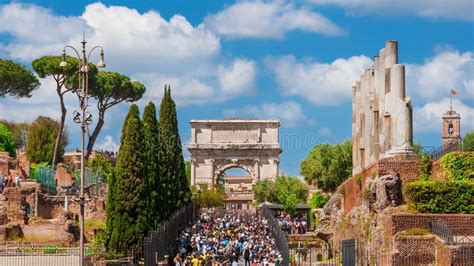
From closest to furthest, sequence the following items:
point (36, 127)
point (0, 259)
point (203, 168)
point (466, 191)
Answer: point (466, 191) < point (0, 259) < point (36, 127) < point (203, 168)

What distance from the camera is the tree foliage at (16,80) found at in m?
85.7

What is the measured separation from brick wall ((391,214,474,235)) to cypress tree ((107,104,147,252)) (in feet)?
42.1

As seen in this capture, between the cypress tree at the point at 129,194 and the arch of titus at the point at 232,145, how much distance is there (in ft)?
205

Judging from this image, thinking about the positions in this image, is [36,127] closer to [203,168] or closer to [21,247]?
[203,168]

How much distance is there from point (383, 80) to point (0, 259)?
1617cm

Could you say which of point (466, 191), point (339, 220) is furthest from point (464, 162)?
point (339, 220)

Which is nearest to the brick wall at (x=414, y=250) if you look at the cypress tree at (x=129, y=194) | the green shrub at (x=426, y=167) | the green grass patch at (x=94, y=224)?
the green shrub at (x=426, y=167)

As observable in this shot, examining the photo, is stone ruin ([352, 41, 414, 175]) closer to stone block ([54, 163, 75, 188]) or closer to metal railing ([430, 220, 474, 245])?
metal railing ([430, 220, 474, 245])

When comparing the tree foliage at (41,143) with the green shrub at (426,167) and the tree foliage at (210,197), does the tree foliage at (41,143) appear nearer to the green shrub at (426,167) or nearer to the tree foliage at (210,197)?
the tree foliage at (210,197)

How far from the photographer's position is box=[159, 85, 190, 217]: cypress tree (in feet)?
196

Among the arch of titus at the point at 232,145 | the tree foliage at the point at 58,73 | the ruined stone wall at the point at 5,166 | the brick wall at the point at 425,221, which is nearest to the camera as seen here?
the brick wall at the point at 425,221

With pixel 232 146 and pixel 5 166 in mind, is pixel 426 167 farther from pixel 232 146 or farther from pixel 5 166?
pixel 232 146

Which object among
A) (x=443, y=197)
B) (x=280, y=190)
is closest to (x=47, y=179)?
(x=280, y=190)

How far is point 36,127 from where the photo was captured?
90.6m
